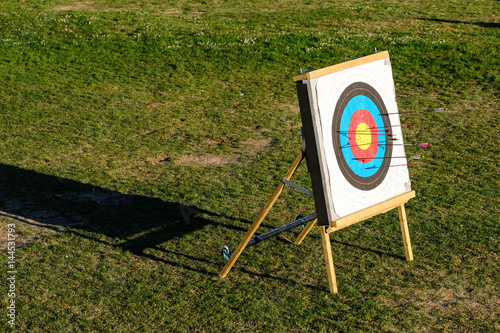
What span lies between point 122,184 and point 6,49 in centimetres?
899

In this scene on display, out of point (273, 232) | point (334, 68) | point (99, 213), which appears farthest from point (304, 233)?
point (99, 213)

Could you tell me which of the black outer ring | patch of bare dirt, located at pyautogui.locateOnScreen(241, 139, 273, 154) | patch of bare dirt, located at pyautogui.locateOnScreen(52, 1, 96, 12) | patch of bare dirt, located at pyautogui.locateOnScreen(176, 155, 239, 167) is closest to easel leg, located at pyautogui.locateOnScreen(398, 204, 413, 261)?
the black outer ring

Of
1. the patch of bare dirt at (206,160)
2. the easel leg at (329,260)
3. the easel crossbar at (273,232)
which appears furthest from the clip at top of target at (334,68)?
the patch of bare dirt at (206,160)

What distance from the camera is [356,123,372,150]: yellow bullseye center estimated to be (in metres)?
7.25

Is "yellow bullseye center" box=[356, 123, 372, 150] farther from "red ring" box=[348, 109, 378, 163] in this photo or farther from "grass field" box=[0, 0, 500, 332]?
"grass field" box=[0, 0, 500, 332]

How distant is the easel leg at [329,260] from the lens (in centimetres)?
681

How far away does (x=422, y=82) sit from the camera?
14.6 metres

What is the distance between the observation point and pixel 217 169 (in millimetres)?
10711

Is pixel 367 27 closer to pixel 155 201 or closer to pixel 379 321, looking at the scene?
pixel 155 201

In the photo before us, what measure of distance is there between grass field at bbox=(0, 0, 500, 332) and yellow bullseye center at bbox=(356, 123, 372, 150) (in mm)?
1632

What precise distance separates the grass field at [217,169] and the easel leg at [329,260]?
0.50ft

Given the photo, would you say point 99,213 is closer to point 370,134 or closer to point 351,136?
point 351,136

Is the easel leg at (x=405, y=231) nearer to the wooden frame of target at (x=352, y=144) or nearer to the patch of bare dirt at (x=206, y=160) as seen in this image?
the wooden frame of target at (x=352, y=144)

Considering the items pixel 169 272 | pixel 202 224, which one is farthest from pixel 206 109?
pixel 169 272
